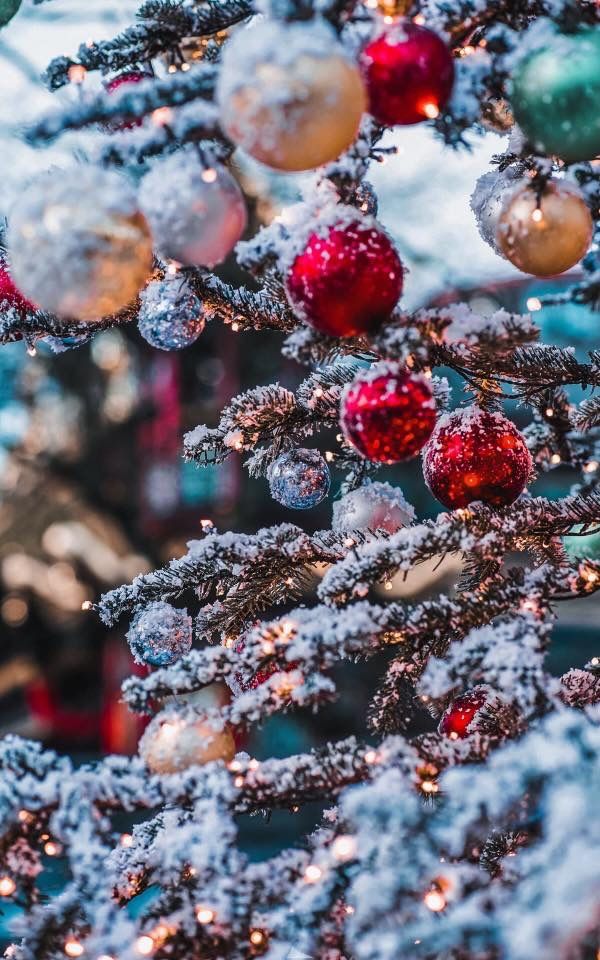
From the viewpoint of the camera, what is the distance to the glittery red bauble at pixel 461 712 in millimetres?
1548

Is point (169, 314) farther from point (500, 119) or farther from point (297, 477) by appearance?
point (500, 119)

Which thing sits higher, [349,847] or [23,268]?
[23,268]

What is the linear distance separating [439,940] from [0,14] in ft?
5.16

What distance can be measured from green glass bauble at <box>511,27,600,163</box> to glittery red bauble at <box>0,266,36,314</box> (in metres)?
0.89

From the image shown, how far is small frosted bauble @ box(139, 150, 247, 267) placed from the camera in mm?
951

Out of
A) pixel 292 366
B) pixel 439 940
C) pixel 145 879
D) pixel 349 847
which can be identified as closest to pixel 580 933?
pixel 439 940

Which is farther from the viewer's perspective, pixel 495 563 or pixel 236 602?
pixel 236 602

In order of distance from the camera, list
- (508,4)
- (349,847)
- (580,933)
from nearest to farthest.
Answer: (580,933) < (349,847) < (508,4)

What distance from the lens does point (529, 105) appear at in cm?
95

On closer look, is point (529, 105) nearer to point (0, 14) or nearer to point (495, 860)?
point (0, 14)

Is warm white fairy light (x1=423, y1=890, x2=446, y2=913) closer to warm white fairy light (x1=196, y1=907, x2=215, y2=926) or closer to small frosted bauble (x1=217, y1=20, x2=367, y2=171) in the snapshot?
warm white fairy light (x1=196, y1=907, x2=215, y2=926)

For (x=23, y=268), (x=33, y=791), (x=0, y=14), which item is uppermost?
(x=0, y=14)

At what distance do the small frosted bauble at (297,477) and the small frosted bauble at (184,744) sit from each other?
71 cm

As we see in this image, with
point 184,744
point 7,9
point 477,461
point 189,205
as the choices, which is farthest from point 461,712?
point 7,9
